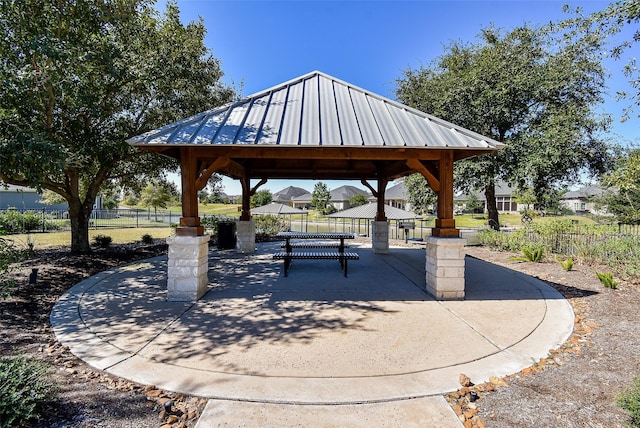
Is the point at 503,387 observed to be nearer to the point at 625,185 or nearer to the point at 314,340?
the point at 314,340

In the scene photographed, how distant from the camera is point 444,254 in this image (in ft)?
19.8

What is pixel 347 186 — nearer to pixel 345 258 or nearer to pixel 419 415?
pixel 345 258

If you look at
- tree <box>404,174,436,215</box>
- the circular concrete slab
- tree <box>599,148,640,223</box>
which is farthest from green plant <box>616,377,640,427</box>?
tree <box>404,174,436,215</box>

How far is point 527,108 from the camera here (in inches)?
557

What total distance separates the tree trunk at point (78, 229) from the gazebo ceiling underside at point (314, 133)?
19.0 feet

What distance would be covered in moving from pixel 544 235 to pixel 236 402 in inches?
456

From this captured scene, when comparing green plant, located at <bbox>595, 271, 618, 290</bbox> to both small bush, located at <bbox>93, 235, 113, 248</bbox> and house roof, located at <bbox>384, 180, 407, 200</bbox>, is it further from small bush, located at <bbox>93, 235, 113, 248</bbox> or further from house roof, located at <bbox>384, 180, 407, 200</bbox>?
house roof, located at <bbox>384, 180, 407, 200</bbox>

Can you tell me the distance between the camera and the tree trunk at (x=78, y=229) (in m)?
10.2

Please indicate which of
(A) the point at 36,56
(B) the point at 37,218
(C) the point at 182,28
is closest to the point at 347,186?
(B) the point at 37,218

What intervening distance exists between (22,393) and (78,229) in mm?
9417

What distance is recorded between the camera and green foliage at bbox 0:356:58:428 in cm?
237

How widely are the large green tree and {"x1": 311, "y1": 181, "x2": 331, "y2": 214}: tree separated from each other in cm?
3654

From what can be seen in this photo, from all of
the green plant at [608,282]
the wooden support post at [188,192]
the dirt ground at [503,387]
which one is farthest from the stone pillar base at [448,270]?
the wooden support post at [188,192]

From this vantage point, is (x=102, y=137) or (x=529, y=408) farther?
(x=102, y=137)
